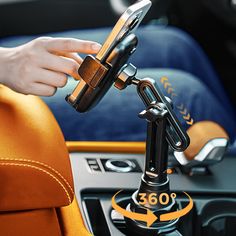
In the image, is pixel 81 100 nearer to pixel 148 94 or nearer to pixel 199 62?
pixel 148 94

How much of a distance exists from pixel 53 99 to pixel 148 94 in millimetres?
484

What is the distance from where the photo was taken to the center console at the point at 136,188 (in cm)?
94

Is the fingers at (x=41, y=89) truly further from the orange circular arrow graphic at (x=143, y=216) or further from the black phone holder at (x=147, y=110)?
the orange circular arrow graphic at (x=143, y=216)

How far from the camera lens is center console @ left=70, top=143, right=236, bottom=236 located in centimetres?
94

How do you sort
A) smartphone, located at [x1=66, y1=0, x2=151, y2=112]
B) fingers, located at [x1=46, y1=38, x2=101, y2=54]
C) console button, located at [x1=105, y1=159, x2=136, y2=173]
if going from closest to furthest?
smartphone, located at [x1=66, y1=0, x2=151, y2=112], fingers, located at [x1=46, y1=38, x2=101, y2=54], console button, located at [x1=105, y1=159, x2=136, y2=173]

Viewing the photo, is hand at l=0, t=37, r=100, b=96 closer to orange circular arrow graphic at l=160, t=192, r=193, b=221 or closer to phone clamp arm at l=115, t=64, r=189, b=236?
phone clamp arm at l=115, t=64, r=189, b=236

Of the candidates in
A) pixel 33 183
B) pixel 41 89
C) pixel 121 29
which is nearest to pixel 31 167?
pixel 33 183

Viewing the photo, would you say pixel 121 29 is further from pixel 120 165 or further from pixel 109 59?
pixel 120 165

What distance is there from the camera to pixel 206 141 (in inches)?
A: 40.1

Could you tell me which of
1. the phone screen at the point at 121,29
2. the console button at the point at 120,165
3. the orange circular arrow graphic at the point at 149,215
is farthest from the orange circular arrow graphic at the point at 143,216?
the phone screen at the point at 121,29

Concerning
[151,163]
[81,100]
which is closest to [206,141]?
[151,163]

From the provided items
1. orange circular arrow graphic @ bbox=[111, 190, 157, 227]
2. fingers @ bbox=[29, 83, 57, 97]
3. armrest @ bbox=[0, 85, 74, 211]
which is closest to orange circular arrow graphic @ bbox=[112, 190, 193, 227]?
orange circular arrow graphic @ bbox=[111, 190, 157, 227]

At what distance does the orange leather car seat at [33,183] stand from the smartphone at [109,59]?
11 centimetres

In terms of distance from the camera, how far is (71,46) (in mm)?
865
